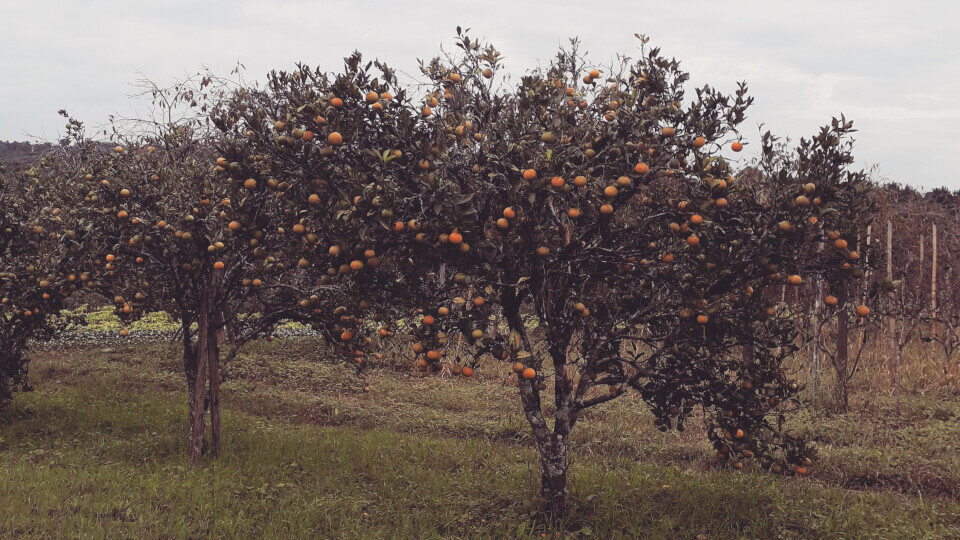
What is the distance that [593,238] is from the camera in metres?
5.05

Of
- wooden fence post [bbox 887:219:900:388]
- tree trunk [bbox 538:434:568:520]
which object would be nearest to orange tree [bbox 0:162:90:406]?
tree trunk [bbox 538:434:568:520]

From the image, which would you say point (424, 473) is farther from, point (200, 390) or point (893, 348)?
point (893, 348)

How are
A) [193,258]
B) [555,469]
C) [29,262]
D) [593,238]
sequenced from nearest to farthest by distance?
[593,238]
[555,469]
[193,258]
[29,262]

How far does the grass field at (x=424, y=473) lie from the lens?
18.7 feet

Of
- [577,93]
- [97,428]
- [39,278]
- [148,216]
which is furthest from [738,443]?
[97,428]

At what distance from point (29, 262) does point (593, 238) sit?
22.6 ft

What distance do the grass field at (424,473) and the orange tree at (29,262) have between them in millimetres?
1221

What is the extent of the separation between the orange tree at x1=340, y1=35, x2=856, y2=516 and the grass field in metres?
0.93

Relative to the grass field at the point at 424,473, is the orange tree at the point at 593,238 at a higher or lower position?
higher

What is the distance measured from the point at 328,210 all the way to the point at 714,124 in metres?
2.86

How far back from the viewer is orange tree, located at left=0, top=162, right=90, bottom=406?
7.25 m

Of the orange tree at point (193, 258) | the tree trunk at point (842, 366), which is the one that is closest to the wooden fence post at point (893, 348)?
the tree trunk at point (842, 366)

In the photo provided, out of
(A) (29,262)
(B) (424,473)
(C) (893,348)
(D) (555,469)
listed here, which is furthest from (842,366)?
(A) (29,262)

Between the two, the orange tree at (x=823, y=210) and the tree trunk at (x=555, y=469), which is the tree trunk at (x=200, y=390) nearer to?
the tree trunk at (x=555, y=469)
